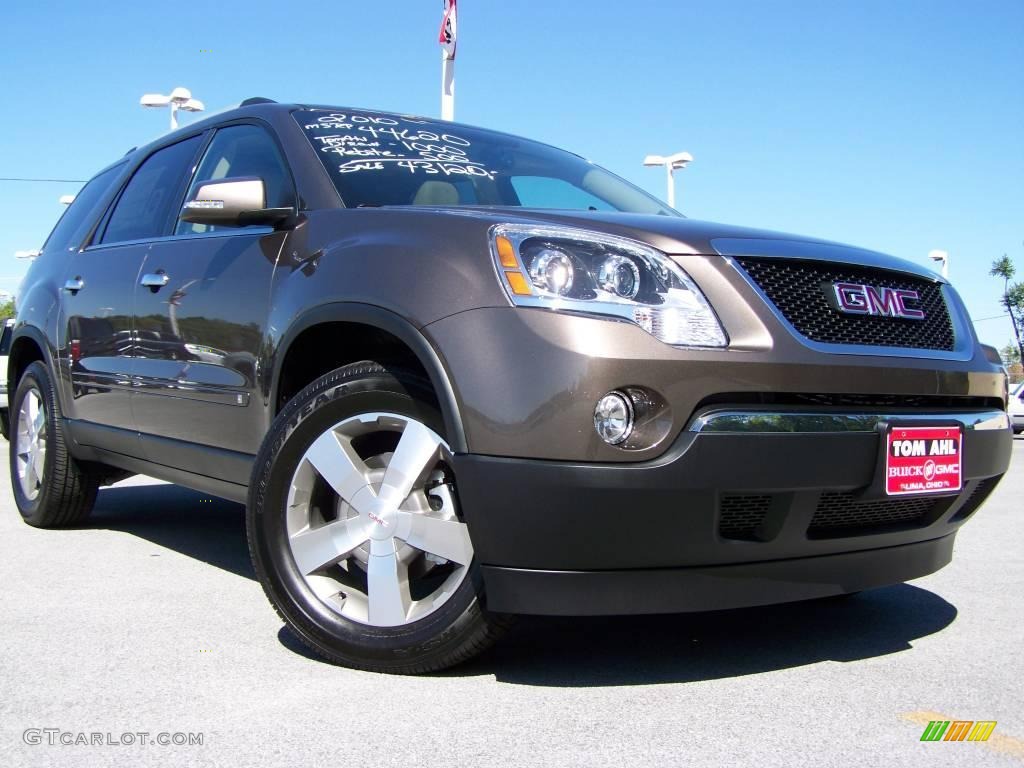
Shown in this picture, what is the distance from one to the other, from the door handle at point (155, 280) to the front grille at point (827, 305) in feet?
7.51

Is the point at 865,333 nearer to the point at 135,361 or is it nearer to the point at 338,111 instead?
the point at 338,111

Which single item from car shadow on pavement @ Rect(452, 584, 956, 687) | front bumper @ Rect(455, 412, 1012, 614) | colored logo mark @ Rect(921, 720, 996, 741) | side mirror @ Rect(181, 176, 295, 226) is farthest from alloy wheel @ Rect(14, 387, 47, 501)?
colored logo mark @ Rect(921, 720, 996, 741)

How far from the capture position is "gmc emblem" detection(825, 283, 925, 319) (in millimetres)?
2768

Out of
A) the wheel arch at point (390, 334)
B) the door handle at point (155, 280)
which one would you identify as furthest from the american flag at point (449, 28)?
the wheel arch at point (390, 334)

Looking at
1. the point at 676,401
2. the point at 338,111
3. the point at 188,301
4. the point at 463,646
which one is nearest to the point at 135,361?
the point at 188,301

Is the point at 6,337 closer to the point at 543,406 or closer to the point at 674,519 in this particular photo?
the point at 543,406

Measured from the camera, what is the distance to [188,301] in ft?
12.5

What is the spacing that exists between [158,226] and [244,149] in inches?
26.3

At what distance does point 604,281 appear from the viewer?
8.36ft

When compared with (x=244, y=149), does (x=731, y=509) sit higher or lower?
lower

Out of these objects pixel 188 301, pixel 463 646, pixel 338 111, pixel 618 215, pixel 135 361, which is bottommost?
pixel 463 646

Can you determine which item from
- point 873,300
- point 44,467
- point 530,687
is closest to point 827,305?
point 873,300

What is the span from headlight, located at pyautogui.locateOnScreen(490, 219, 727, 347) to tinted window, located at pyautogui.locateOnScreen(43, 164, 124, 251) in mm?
3287

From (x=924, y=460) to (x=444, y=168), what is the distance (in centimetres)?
188
